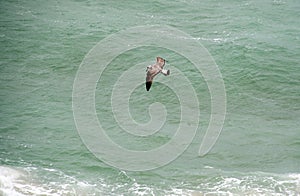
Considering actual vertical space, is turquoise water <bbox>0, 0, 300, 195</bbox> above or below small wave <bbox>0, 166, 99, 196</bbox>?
above

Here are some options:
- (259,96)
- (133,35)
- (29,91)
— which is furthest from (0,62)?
(259,96)

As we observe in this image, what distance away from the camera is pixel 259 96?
38.7 m

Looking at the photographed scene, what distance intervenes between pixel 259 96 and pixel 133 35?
415 inches

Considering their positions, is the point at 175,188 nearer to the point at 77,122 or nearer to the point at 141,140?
the point at 141,140

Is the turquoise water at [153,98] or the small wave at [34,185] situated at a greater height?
the turquoise water at [153,98]

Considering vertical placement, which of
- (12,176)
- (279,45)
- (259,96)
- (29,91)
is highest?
(279,45)

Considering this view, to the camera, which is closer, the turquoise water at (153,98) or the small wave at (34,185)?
the small wave at (34,185)

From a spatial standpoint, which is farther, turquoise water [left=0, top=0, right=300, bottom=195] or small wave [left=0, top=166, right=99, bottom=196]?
turquoise water [left=0, top=0, right=300, bottom=195]

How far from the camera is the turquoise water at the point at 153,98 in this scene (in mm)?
30234

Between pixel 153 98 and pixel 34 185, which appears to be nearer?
pixel 34 185

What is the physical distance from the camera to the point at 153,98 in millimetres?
38562

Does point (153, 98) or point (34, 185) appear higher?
point (153, 98)

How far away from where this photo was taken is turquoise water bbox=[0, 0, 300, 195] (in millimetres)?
30234

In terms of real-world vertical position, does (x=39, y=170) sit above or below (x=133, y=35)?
below
